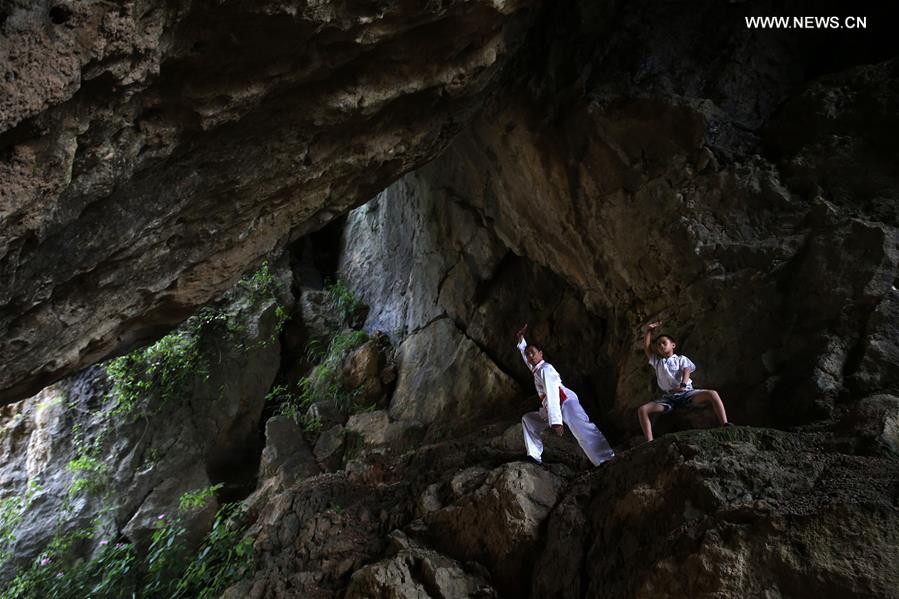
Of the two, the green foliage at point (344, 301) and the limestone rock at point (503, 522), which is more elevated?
the green foliage at point (344, 301)

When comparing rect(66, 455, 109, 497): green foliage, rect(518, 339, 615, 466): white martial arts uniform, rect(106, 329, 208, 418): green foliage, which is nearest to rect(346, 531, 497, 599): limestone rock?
rect(518, 339, 615, 466): white martial arts uniform

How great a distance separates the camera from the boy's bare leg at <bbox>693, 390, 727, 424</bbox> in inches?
197

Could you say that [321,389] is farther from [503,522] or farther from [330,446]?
[503,522]

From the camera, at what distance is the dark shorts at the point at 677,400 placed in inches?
213

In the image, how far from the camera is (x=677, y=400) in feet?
18.0

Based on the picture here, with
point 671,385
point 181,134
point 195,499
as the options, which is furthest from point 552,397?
point 195,499

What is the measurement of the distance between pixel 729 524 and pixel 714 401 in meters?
1.68

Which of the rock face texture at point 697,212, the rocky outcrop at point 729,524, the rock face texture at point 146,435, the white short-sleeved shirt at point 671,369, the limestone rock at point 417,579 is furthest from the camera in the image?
the rock face texture at point 146,435

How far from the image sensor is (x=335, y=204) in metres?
6.50

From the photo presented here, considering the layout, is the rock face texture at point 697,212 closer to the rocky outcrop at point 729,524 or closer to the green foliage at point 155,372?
the rocky outcrop at point 729,524

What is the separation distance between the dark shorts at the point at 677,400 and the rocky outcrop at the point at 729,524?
0.93 meters

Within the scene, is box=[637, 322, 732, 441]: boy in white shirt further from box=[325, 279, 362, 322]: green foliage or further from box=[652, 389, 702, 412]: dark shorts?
box=[325, 279, 362, 322]: green foliage

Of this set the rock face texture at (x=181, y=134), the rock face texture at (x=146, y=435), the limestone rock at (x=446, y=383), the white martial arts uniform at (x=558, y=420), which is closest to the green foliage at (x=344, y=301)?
Result: the rock face texture at (x=146, y=435)

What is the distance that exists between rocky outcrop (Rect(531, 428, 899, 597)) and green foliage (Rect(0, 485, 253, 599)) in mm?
4218
